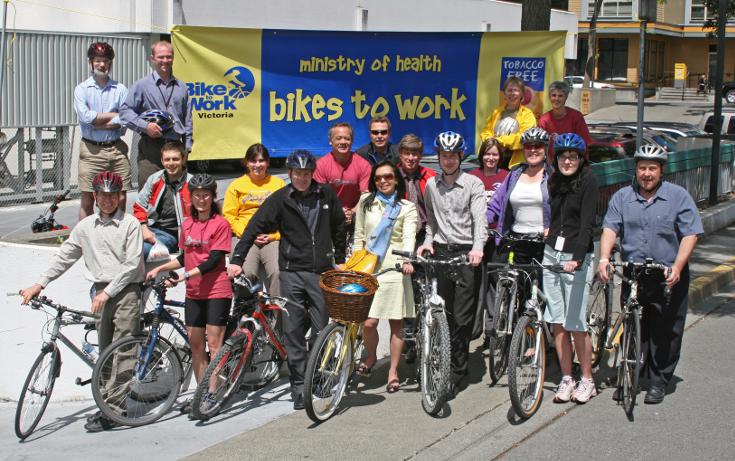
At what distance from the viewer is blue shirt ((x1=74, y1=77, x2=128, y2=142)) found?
9.48m

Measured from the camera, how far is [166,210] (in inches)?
319

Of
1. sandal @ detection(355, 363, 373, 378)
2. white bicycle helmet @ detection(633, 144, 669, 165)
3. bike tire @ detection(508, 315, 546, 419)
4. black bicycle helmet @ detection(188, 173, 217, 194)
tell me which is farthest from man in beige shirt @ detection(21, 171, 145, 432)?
white bicycle helmet @ detection(633, 144, 669, 165)

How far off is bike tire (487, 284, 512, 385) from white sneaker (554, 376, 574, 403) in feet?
1.80

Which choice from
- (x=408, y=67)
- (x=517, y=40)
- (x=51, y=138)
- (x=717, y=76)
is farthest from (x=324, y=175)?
(x=717, y=76)

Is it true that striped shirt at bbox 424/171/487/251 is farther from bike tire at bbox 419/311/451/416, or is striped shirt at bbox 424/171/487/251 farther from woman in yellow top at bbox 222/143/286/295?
woman in yellow top at bbox 222/143/286/295

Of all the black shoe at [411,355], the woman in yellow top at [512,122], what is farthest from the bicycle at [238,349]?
the woman in yellow top at [512,122]

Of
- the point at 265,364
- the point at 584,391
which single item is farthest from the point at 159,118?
the point at 584,391

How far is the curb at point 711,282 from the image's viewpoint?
10.8 metres

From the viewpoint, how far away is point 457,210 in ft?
24.9

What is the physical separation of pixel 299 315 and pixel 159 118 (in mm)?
2563

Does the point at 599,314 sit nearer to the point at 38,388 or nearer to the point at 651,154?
the point at 651,154

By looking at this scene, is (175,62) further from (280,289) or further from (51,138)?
(51,138)

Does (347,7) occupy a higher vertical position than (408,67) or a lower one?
higher

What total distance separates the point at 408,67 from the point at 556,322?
14.2 ft
